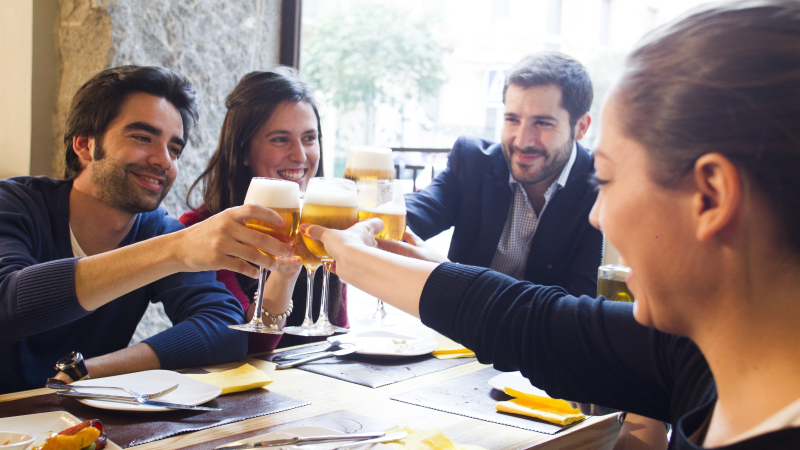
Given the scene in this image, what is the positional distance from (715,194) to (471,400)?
77 cm

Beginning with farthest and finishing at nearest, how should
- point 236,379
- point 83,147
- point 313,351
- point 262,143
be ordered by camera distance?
point 262,143, point 83,147, point 313,351, point 236,379

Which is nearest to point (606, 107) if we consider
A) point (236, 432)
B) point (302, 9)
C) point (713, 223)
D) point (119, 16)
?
point (713, 223)

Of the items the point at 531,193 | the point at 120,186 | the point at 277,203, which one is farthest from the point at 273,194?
the point at 531,193

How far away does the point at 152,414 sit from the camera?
111 centimetres

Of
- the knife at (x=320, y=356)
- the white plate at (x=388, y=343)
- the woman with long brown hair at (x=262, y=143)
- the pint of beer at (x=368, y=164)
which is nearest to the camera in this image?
the knife at (x=320, y=356)

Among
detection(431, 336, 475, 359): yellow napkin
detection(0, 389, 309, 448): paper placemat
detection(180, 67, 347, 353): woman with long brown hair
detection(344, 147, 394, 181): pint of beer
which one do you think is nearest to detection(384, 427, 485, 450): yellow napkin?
detection(0, 389, 309, 448): paper placemat

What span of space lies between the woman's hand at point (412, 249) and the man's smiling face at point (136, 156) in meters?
0.91

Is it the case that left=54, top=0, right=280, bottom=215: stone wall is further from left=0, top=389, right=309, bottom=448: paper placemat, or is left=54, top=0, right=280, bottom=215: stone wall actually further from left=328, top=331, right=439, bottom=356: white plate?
left=0, top=389, right=309, bottom=448: paper placemat

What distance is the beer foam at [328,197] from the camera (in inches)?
50.6

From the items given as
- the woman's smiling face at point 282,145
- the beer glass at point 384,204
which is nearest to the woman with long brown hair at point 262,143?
the woman's smiling face at point 282,145

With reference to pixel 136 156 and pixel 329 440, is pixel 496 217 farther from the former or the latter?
pixel 329 440

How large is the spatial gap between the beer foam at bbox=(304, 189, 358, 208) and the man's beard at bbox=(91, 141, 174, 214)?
0.91m

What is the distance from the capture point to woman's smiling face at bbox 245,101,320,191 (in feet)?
7.46

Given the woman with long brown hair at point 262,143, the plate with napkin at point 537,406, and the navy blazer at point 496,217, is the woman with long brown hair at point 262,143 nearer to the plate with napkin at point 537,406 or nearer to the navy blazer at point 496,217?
the navy blazer at point 496,217
